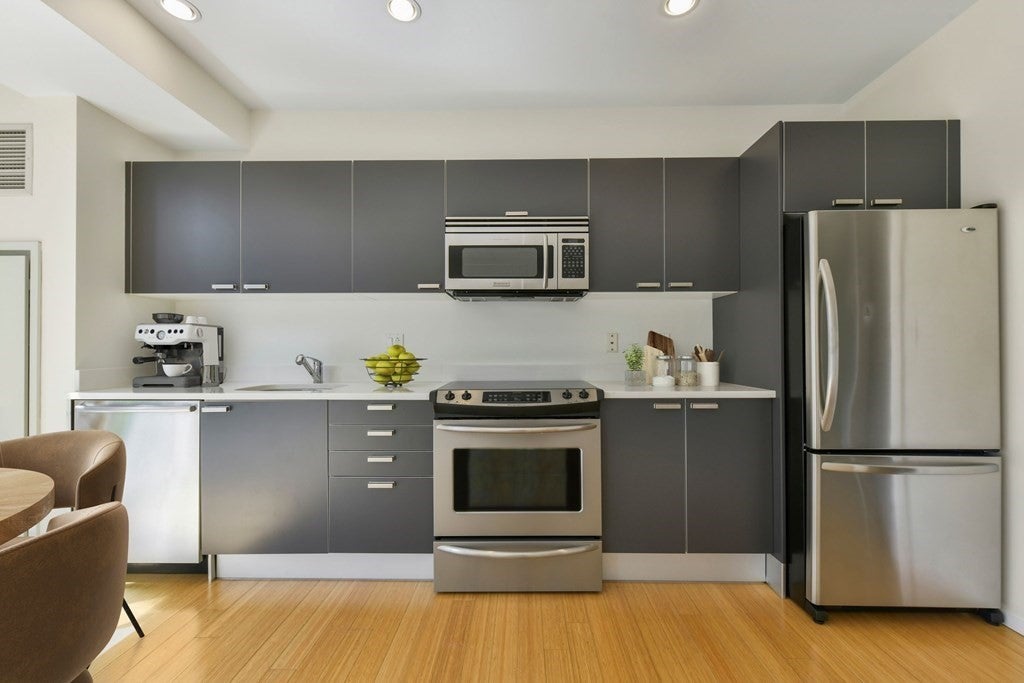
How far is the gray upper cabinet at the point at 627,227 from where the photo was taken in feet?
9.49

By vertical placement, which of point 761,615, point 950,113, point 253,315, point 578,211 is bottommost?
point 761,615

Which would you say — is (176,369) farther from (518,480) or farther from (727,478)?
(727,478)

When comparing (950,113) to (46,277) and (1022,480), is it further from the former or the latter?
(46,277)

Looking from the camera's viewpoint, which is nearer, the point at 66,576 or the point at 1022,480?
the point at 66,576

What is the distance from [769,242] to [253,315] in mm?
2904

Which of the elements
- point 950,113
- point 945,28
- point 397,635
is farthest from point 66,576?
point 945,28

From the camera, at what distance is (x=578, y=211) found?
2.90 m

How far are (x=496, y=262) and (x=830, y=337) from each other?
5.21ft

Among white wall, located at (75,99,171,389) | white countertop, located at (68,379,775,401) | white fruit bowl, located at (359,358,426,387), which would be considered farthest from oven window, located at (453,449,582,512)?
white wall, located at (75,99,171,389)

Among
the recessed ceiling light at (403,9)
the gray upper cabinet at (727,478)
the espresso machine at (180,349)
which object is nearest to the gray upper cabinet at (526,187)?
the recessed ceiling light at (403,9)

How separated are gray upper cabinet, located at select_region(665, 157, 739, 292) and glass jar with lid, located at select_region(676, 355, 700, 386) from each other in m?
0.39

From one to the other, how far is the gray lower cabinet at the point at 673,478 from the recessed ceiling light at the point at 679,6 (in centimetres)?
170

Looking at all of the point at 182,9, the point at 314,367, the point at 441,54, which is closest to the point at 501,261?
the point at 441,54

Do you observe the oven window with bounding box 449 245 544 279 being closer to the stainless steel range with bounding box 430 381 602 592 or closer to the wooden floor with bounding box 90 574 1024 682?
the stainless steel range with bounding box 430 381 602 592
